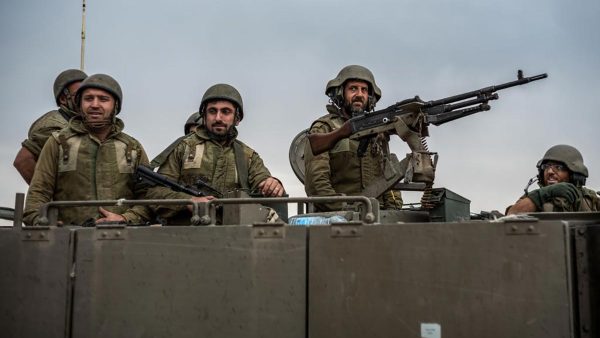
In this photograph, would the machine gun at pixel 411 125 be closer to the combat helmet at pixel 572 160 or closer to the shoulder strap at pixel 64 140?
the combat helmet at pixel 572 160

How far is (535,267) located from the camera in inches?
144

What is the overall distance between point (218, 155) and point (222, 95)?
24.9 inches

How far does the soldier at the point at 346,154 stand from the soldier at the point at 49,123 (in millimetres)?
2703

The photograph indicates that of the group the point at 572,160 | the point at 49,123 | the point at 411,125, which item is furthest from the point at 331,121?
the point at 49,123

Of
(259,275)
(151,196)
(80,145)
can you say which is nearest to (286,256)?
(259,275)

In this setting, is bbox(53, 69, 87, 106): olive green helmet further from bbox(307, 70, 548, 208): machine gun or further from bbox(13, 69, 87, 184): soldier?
bbox(307, 70, 548, 208): machine gun

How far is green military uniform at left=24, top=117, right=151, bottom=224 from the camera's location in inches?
235

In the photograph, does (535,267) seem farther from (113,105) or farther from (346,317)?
(113,105)

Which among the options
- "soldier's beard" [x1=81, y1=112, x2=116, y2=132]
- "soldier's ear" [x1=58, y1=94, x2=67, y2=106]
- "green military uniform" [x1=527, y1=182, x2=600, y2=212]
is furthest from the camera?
"soldier's ear" [x1=58, y1=94, x2=67, y2=106]

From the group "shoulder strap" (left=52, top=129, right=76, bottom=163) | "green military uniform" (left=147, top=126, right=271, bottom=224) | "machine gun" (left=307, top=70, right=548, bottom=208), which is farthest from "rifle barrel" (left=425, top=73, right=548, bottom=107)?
"shoulder strap" (left=52, top=129, right=76, bottom=163)

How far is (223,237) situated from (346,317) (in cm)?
91

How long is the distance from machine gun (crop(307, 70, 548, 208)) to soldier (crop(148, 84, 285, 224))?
72 cm

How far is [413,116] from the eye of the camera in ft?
22.1

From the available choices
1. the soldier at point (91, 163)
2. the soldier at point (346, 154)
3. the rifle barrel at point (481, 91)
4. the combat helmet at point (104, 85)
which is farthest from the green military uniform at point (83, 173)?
the rifle barrel at point (481, 91)
